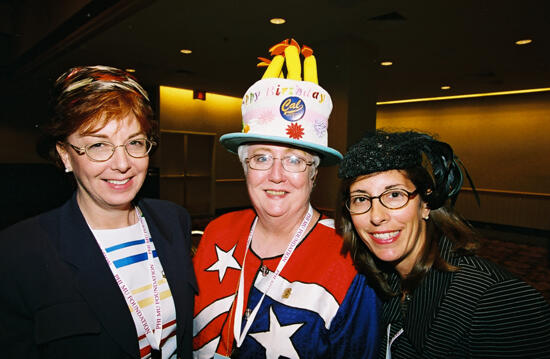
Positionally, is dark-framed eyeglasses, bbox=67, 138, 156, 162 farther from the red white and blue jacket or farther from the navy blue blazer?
the red white and blue jacket

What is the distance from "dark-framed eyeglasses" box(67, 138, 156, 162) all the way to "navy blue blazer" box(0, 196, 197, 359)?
10.6 inches

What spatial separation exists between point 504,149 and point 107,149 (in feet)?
39.5

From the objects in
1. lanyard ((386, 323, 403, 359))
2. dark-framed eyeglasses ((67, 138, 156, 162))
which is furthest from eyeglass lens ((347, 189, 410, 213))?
dark-framed eyeglasses ((67, 138, 156, 162))

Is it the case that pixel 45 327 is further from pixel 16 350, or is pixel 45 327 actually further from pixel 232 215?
pixel 232 215

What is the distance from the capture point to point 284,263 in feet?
5.29

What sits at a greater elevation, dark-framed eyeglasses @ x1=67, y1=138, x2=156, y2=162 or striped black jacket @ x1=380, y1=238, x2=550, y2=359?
dark-framed eyeglasses @ x1=67, y1=138, x2=156, y2=162

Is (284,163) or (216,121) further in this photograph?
(216,121)

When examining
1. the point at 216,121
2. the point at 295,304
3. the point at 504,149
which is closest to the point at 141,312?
the point at 295,304

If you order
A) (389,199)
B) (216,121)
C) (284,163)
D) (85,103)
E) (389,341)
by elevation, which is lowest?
(389,341)

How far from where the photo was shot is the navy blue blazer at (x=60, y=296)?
3.80ft

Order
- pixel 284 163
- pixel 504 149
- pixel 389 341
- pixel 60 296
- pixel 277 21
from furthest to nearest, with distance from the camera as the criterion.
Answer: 1. pixel 504 149
2. pixel 277 21
3. pixel 284 163
4. pixel 389 341
5. pixel 60 296

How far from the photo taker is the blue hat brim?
1.56m

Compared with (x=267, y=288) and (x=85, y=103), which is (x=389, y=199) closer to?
(x=267, y=288)

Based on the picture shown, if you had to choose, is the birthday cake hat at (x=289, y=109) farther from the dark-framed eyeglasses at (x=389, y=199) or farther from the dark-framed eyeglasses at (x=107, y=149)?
the dark-framed eyeglasses at (x=107, y=149)
